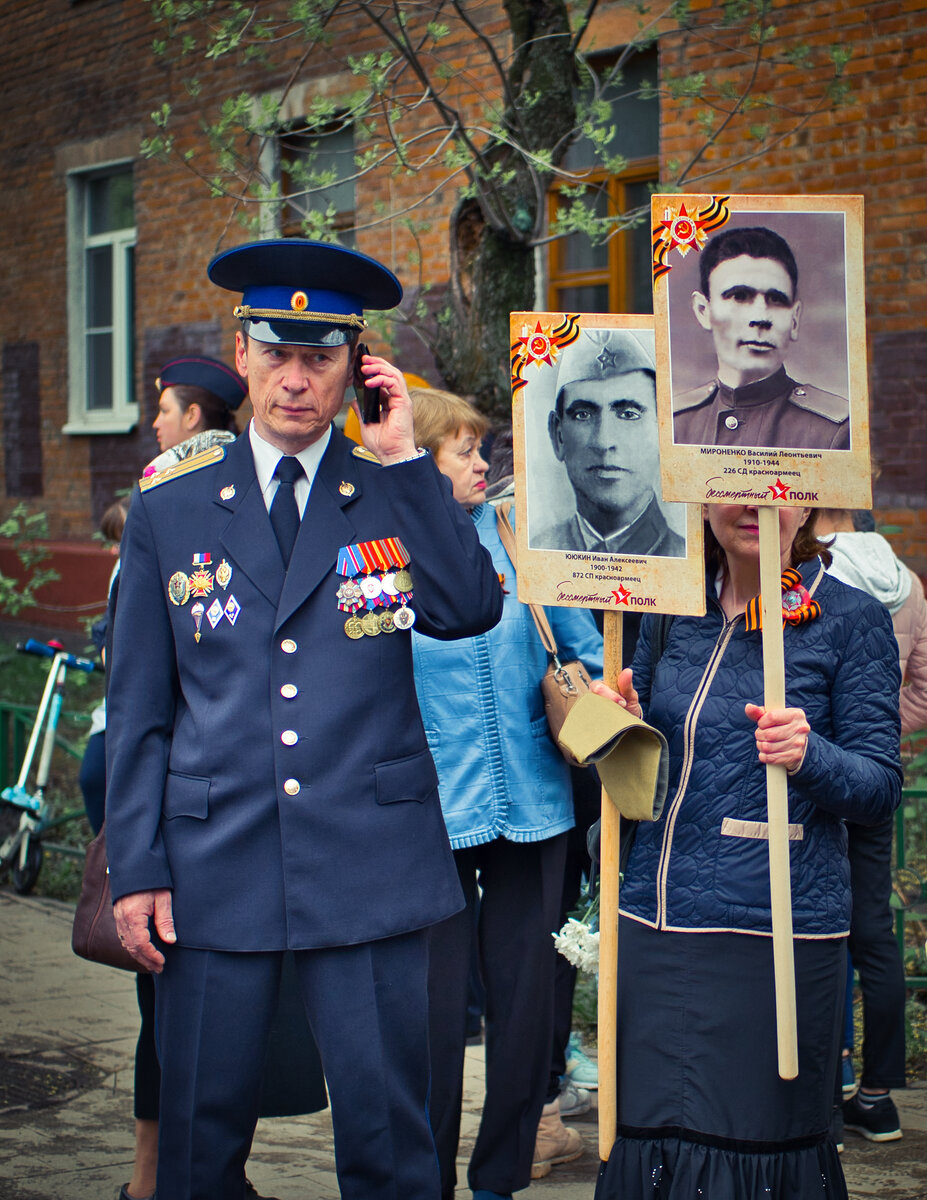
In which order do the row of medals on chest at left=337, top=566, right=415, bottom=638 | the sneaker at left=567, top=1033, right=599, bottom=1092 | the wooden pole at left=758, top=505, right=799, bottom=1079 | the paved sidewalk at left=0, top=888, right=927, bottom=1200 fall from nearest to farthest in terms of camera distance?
1. the wooden pole at left=758, top=505, right=799, bottom=1079
2. the row of medals on chest at left=337, top=566, right=415, bottom=638
3. the paved sidewalk at left=0, top=888, right=927, bottom=1200
4. the sneaker at left=567, top=1033, right=599, bottom=1092

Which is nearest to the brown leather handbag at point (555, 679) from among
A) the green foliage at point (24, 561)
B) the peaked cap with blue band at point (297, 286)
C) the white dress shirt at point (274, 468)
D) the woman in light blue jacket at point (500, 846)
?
the woman in light blue jacket at point (500, 846)

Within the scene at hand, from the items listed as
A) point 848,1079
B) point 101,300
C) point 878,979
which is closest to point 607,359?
point 878,979

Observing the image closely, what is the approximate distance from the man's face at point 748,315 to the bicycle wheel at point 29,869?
18.5ft

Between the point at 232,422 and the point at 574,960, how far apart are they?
2.46m

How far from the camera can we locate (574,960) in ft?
10.4

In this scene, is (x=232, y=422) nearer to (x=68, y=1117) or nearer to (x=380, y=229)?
(x=68, y=1117)

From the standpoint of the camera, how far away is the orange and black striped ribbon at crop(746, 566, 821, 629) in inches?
113

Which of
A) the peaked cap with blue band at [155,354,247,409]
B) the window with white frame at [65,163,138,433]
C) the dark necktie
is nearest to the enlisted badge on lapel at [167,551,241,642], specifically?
the dark necktie

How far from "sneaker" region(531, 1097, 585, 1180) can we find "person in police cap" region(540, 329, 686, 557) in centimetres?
188

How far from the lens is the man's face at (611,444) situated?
10.1 feet

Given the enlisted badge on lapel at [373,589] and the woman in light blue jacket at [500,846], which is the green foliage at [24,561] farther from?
the enlisted badge on lapel at [373,589]

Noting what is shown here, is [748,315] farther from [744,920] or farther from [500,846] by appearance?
[500,846]

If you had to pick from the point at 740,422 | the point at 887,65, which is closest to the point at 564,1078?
the point at 740,422

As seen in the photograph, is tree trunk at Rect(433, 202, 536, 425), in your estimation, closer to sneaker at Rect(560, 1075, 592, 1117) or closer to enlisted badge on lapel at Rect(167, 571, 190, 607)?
sneaker at Rect(560, 1075, 592, 1117)
